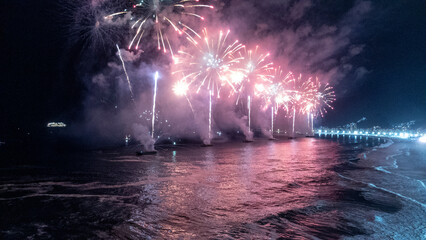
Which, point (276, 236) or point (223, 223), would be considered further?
point (223, 223)

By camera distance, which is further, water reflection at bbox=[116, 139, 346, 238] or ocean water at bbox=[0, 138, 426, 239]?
water reflection at bbox=[116, 139, 346, 238]

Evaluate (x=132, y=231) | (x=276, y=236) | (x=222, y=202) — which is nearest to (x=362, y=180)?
(x=222, y=202)

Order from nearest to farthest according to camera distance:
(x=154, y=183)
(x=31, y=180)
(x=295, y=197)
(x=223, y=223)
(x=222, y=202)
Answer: (x=223, y=223), (x=222, y=202), (x=295, y=197), (x=154, y=183), (x=31, y=180)

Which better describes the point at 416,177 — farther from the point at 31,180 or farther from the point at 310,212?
the point at 31,180

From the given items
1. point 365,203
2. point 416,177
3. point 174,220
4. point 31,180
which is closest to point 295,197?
point 365,203

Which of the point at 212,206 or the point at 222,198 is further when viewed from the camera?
the point at 222,198

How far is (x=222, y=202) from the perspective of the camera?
31.0 feet

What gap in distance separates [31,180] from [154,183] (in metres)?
6.72

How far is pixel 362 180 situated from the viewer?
14141mm

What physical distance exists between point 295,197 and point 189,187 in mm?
4568

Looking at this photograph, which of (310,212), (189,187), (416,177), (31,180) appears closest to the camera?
(310,212)

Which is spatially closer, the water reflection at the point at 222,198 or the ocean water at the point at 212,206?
the ocean water at the point at 212,206

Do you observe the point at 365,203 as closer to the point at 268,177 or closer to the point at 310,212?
the point at 310,212

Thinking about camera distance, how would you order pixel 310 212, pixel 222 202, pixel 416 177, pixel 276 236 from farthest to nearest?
1. pixel 416 177
2. pixel 222 202
3. pixel 310 212
4. pixel 276 236
